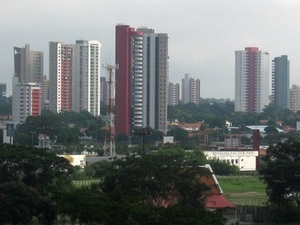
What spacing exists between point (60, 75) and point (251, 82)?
23.7 m

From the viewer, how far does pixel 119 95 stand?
62094mm

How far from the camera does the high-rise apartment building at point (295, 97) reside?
10862 centimetres

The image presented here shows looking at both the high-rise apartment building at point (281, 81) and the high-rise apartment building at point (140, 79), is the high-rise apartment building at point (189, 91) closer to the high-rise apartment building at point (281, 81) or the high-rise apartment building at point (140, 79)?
the high-rise apartment building at point (281, 81)

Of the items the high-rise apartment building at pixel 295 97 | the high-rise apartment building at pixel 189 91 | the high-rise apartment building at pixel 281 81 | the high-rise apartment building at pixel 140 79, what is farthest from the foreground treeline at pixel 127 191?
the high-rise apartment building at pixel 189 91

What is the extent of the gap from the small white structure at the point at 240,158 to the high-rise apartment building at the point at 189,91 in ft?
226

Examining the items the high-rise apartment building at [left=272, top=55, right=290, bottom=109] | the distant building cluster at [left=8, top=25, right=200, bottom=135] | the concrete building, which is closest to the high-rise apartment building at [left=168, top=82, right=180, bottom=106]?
the high-rise apartment building at [left=272, top=55, right=290, bottom=109]

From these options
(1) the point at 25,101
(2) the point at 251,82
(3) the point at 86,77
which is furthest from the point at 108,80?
(2) the point at 251,82

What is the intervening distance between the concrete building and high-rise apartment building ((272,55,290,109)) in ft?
126

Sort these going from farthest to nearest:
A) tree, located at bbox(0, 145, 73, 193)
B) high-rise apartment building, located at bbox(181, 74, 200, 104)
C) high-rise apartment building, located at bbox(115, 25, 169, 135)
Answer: high-rise apartment building, located at bbox(181, 74, 200, 104)
high-rise apartment building, located at bbox(115, 25, 169, 135)
tree, located at bbox(0, 145, 73, 193)

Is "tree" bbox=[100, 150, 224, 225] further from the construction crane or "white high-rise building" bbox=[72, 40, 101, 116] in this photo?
"white high-rise building" bbox=[72, 40, 101, 116]

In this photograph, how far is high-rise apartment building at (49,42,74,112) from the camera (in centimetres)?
8369

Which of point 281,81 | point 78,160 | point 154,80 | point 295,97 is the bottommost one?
point 78,160

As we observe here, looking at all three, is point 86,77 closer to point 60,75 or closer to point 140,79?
point 60,75

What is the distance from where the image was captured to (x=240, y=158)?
48188 mm
